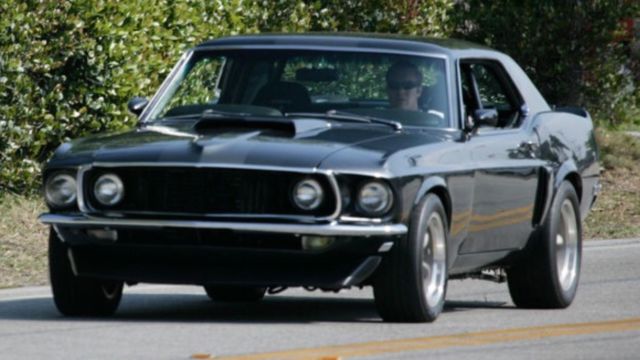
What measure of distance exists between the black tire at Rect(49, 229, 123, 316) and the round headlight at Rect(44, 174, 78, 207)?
0.19 meters

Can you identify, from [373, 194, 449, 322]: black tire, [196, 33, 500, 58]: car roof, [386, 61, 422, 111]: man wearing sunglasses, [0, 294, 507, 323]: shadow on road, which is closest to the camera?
[373, 194, 449, 322]: black tire

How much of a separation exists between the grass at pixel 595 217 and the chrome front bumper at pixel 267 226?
291 cm

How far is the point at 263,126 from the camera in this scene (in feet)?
32.6

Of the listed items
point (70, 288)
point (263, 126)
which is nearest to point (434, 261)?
point (263, 126)

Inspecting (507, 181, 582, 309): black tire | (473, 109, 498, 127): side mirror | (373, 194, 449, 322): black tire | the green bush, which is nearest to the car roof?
(473, 109, 498, 127): side mirror

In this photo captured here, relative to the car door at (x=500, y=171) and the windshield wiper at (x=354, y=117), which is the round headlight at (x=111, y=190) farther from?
the car door at (x=500, y=171)

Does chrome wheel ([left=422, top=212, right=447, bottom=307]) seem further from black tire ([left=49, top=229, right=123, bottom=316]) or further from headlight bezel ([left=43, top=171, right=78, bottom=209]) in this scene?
headlight bezel ([left=43, top=171, right=78, bottom=209])

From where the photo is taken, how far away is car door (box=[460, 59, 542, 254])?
10.5 metres

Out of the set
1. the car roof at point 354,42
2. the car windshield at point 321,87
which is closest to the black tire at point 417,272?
the car windshield at point 321,87

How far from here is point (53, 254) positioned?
32.3ft

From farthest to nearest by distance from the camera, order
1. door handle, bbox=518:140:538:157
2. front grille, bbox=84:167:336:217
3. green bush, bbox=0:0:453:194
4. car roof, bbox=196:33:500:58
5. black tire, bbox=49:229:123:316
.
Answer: green bush, bbox=0:0:453:194 < door handle, bbox=518:140:538:157 < car roof, bbox=196:33:500:58 < black tire, bbox=49:229:123:316 < front grille, bbox=84:167:336:217

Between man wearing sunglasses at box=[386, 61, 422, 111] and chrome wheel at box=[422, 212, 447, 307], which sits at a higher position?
man wearing sunglasses at box=[386, 61, 422, 111]

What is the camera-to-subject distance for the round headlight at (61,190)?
381 inches

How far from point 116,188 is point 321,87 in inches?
64.9
